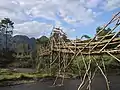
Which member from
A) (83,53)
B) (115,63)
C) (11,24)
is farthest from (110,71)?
(11,24)

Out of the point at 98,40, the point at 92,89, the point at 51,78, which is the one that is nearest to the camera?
the point at 98,40

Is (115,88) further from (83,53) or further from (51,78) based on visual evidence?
(51,78)

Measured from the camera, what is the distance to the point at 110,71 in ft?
127

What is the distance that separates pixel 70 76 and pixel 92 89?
9.16 m

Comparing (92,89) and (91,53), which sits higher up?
(91,53)

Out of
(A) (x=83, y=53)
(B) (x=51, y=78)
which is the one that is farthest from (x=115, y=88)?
(B) (x=51, y=78)

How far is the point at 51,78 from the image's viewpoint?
88.1 feet

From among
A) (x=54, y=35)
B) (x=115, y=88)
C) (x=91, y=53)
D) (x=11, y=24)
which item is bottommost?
(x=115, y=88)

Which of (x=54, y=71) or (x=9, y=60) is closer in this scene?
(x=54, y=71)

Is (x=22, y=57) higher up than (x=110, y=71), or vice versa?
(x=22, y=57)

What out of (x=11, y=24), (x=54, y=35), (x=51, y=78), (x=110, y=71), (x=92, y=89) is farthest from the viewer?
(x=11, y=24)

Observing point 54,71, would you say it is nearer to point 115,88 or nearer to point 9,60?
point 115,88

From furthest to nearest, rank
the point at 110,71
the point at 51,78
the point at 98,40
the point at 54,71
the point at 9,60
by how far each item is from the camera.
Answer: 1. the point at 9,60
2. the point at 110,71
3. the point at 54,71
4. the point at 51,78
5. the point at 98,40

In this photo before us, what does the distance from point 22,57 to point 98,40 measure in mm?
40249
